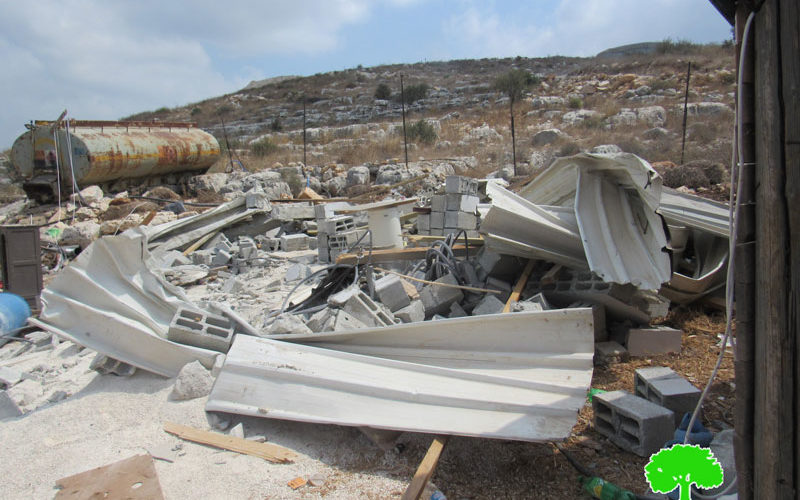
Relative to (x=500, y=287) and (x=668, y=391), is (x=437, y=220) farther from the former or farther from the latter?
(x=668, y=391)

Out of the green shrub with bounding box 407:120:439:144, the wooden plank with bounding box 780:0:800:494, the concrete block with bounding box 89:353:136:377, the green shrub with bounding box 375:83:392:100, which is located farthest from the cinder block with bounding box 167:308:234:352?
the green shrub with bounding box 375:83:392:100

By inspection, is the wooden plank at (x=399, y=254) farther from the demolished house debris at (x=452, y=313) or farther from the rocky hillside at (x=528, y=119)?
the rocky hillside at (x=528, y=119)

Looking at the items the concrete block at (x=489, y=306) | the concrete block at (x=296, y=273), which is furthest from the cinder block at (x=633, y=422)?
the concrete block at (x=296, y=273)

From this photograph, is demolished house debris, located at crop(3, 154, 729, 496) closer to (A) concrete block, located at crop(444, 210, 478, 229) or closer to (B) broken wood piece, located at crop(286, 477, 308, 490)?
(B) broken wood piece, located at crop(286, 477, 308, 490)

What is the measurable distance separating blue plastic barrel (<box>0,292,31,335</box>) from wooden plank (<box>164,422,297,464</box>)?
3.91m

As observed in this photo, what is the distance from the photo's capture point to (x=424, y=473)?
260 centimetres

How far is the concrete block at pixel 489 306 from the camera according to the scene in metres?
4.57

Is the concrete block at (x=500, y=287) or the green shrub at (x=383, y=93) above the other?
the green shrub at (x=383, y=93)

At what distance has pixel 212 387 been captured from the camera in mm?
3449

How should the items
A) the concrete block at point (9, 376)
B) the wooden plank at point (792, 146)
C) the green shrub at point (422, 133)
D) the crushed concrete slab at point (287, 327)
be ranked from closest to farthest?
the wooden plank at point (792, 146) < the crushed concrete slab at point (287, 327) < the concrete block at point (9, 376) < the green shrub at point (422, 133)

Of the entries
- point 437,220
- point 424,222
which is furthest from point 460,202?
point 424,222

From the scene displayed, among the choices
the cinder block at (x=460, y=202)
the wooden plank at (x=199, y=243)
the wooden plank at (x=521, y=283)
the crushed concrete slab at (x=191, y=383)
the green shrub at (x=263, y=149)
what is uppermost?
the green shrub at (x=263, y=149)

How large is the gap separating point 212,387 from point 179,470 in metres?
0.65

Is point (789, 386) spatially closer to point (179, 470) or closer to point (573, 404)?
point (573, 404)
